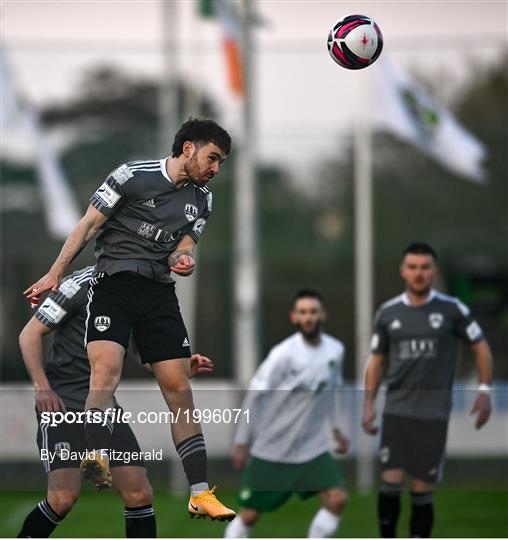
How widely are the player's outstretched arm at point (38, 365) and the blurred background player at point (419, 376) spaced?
9.21 feet

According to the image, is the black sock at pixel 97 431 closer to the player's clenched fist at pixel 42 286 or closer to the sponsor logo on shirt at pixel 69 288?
the player's clenched fist at pixel 42 286

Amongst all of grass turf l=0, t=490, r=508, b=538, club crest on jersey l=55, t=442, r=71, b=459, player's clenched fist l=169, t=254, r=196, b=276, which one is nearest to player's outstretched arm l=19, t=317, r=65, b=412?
club crest on jersey l=55, t=442, r=71, b=459

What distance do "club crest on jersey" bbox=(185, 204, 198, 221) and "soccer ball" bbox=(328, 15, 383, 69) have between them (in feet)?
4.12

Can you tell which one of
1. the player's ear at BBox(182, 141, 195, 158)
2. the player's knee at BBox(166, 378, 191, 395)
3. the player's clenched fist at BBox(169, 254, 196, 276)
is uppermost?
the player's ear at BBox(182, 141, 195, 158)

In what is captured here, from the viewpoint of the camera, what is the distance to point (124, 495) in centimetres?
784

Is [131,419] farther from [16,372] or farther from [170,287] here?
[16,372]

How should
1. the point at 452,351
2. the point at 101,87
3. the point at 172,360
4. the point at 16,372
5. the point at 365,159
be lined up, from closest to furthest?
1. the point at 172,360
2. the point at 452,351
3. the point at 365,159
4. the point at 16,372
5. the point at 101,87

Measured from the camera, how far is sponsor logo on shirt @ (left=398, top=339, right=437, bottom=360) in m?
9.99

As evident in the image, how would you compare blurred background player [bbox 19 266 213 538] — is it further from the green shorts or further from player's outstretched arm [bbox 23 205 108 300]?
the green shorts

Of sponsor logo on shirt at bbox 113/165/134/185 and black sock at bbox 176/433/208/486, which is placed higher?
sponsor logo on shirt at bbox 113/165/134/185

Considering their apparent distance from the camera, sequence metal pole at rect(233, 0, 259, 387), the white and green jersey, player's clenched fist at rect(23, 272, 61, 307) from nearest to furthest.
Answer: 1. player's clenched fist at rect(23, 272, 61, 307)
2. the white and green jersey
3. metal pole at rect(233, 0, 259, 387)

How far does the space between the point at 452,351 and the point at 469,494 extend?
20.3 feet

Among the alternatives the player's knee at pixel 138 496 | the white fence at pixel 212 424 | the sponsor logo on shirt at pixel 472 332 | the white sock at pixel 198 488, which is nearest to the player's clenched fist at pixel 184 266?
the white sock at pixel 198 488

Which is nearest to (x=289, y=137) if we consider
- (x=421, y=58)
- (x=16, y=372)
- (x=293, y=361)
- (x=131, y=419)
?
(x=16, y=372)
